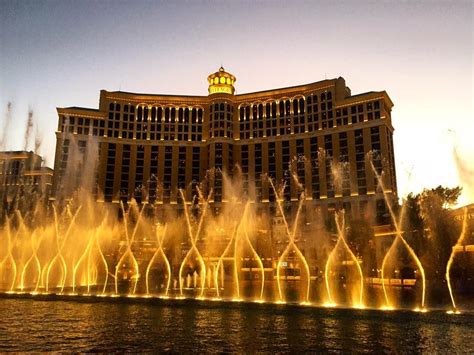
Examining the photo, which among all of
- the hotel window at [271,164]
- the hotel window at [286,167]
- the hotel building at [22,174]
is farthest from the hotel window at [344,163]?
the hotel building at [22,174]

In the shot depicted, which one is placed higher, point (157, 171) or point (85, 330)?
point (157, 171)

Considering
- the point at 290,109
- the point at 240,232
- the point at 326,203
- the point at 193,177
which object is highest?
the point at 290,109

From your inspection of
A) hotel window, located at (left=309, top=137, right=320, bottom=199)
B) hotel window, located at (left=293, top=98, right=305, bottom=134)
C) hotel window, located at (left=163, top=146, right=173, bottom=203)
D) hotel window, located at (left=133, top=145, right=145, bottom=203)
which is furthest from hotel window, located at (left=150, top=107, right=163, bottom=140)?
hotel window, located at (left=309, top=137, right=320, bottom=199)

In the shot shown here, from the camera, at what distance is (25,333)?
1753 cm

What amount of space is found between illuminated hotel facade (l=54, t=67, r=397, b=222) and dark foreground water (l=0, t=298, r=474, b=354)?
71.8m

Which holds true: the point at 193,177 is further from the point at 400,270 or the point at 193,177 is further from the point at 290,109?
the point at 400,270

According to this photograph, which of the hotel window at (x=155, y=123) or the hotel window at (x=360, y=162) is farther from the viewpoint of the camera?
the hotel window at (x=155, y=123)

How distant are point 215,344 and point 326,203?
270ft

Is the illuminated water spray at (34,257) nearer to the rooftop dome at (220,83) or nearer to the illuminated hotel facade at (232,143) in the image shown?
the illuminated hotel facade at (232,143)

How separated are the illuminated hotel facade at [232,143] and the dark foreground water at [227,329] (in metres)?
71.8

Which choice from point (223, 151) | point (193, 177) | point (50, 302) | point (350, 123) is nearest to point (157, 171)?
point (193, 177)

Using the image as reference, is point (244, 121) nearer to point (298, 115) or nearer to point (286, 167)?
point (298, 115)

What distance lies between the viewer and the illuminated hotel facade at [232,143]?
3767 inches

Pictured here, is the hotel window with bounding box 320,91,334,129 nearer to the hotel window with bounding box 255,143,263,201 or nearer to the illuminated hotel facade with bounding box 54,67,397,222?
the illuminated hotel facade with bounding box 54,67,397,222
